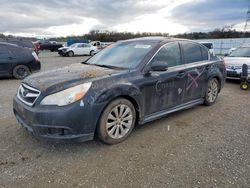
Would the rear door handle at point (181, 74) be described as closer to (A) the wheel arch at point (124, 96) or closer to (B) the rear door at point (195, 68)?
(B) the rear door at point (195, 68)

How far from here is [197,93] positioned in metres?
4.74

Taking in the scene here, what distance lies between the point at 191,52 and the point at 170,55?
78cm

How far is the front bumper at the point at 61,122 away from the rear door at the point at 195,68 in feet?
7.40

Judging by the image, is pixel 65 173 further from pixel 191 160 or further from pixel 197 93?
pixel 197 93

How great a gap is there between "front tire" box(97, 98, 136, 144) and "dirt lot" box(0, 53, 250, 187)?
0.14 m

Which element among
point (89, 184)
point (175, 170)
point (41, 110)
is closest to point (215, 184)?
point (175, 170)

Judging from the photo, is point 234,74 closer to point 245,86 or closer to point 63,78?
point 245,86

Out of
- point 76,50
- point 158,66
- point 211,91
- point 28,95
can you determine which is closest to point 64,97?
point 28,95

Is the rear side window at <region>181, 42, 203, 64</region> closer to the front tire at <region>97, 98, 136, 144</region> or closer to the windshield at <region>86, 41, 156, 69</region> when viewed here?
the windshield at <region>86, 41, 156, 69</region>

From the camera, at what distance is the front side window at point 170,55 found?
393 centimetres

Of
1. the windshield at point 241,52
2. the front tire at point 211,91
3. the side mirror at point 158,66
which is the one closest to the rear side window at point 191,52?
the front tire at point 211,91

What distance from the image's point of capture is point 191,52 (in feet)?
15.4

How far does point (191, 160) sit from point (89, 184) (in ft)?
4.52

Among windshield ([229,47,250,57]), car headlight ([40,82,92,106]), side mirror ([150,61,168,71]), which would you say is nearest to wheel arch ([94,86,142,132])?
car headlight ([40,82,92,106])
